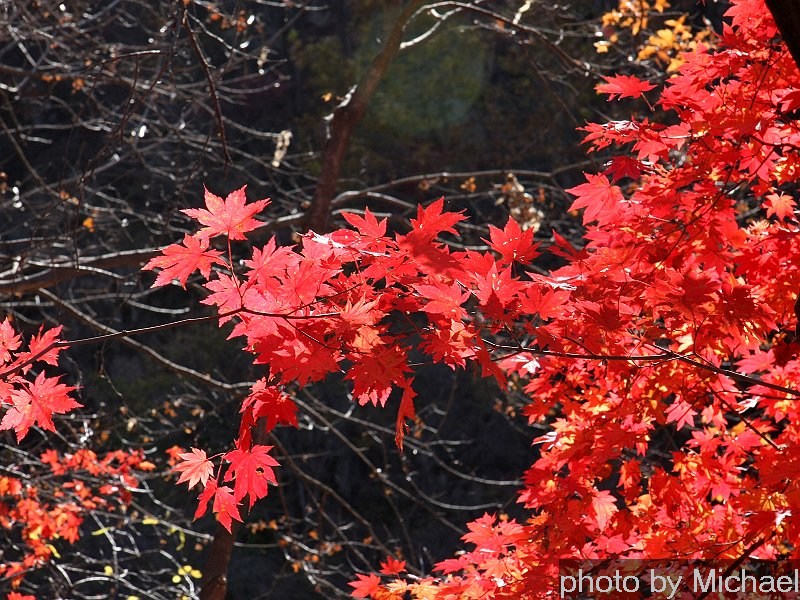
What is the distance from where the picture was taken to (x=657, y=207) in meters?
2.56

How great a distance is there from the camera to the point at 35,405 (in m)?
2.33

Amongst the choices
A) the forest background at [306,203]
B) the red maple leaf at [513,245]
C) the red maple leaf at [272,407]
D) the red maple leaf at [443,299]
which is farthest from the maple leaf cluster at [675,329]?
the forest background at [306,203]

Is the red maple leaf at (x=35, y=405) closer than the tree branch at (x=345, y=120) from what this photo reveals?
Yes

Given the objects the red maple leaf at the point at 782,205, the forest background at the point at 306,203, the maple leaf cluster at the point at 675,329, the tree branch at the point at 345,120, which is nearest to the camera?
the maple leaf cluster at the point at 675,329

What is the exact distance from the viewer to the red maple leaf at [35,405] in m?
2.29

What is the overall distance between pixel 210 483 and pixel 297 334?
49 cm

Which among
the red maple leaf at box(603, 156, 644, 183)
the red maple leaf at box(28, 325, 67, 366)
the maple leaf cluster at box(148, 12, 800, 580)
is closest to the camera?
the red maple leaf at box(28, 325, 67, 366)

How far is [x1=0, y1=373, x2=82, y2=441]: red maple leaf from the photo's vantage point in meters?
2.29

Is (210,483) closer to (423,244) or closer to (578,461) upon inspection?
(423,244)

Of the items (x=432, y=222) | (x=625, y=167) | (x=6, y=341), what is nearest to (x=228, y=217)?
(x=432, y=222)

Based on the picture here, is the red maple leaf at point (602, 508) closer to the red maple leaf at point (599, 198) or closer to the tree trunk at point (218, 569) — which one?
the red maple leaf at point (599, 198)

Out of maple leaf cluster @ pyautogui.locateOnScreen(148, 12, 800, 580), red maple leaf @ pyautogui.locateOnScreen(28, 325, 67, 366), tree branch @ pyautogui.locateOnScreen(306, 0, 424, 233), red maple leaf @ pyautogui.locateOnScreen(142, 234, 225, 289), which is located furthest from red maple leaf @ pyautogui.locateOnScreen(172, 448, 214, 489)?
tree branch @ pyautogui.locateOnScreen(306, 0, 424, 233)

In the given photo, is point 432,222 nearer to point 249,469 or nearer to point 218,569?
point 249,469

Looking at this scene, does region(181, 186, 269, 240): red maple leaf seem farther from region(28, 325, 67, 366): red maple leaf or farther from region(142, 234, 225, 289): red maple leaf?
region(28, 325, 67, 366): red maple leaf
